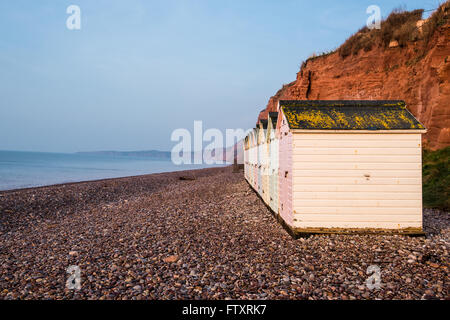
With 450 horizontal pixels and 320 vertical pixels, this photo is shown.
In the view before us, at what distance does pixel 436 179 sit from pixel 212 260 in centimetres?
1493

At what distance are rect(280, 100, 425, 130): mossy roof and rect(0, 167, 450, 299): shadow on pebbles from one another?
124 inches

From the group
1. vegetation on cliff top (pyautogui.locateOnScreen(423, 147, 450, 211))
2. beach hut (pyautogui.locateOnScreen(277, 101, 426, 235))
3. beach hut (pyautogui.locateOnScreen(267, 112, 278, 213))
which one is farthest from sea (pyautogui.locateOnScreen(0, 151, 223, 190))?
vegetation on cliff top (pyautogui.locateOnScreen(423, 147, 450, 211))

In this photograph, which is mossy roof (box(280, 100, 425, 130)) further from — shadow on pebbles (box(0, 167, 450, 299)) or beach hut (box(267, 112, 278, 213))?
shadow on pebbles (box(0, 167, 450, 299))

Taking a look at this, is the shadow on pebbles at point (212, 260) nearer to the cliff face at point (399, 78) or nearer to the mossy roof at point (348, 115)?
the mossy roof at point (348, 115)

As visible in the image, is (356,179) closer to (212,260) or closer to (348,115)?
(348,115)

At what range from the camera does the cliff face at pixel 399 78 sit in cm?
1825

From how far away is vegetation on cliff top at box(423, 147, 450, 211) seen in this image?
13.4 metres

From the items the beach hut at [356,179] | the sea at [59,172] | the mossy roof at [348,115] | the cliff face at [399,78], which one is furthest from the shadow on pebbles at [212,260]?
the sea at [59,172]

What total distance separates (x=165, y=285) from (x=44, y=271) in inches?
119

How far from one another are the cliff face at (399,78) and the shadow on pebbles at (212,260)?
1021 cm

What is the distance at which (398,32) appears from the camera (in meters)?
23.2

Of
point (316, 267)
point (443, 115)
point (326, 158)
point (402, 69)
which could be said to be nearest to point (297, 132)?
point (326, 158)

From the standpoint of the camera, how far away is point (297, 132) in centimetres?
791
